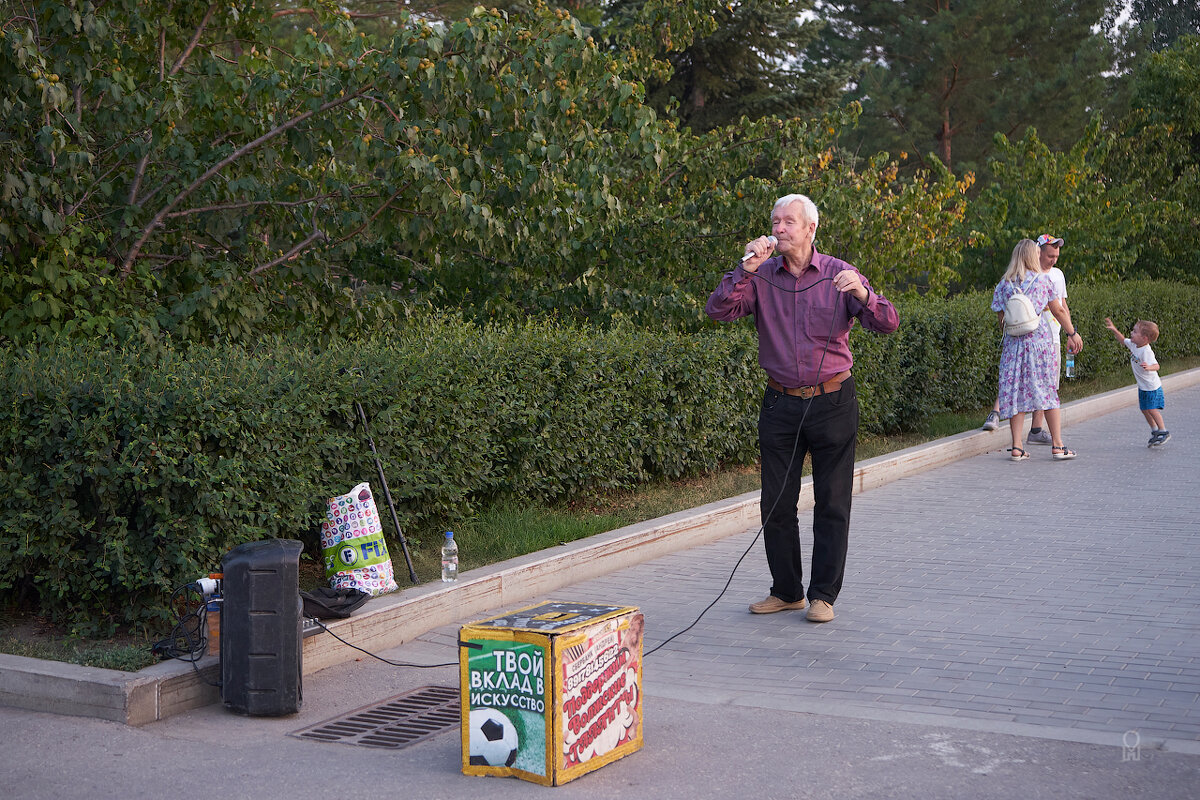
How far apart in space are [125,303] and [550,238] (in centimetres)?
311

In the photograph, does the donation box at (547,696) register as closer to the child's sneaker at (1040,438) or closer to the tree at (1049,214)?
the child's sneaker at (1040,438)

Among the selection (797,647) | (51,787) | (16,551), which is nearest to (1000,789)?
(797,647)

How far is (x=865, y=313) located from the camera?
6109mm

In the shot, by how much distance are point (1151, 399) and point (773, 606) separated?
7.76 metres

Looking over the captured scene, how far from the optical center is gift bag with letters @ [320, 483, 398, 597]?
6.32 metres

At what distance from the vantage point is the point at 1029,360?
11.8 m

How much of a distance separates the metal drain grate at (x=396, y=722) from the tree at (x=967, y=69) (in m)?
34.2

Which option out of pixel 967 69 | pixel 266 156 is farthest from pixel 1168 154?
pixel 266 156

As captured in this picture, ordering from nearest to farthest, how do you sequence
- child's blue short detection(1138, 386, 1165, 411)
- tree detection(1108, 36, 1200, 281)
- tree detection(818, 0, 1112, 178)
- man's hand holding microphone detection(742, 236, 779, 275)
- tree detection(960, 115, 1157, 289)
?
man's hand holding microphone detection(742, 236, 779, 275) → child's blue short detection(1138, 386, 1165, 411) → tree detection(960, 115, 1157, 289) → tree detection(1108, 36, 1200, 281) → tree detection(818, 0, 1112, 178)

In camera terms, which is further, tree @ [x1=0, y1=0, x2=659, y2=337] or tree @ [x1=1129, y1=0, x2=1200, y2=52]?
tree @ [x1=1129, y1=0, x2=1200, y2=52]

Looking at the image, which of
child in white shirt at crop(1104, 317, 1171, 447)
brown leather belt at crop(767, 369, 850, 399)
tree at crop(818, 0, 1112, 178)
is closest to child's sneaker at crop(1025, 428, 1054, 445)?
child in white shirt at crop(1104, 317, 1171, 447)

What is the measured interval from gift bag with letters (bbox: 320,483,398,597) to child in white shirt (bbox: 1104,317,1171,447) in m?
8.85

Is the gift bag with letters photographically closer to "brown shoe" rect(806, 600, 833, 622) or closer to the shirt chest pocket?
"brown shoe" rect(806, 600, 833, 622)

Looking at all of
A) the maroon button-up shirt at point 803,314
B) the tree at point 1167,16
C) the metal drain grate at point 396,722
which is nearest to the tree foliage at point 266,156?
the maroon button-up shirt at point 803,314
